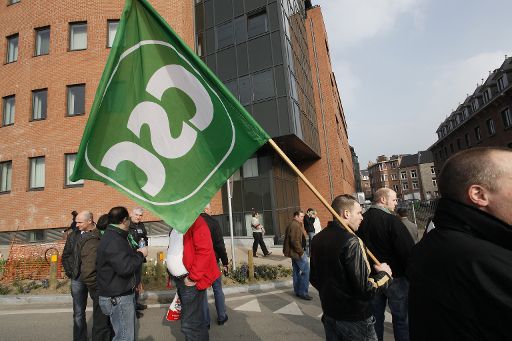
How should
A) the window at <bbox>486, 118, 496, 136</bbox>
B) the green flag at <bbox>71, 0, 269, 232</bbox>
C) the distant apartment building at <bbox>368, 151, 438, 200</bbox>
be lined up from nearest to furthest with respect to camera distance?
1. the green flag at <bbox>71, 0, 269, 232</bbox>
2. the window at <bbox>486, 118, 496, 136</bbox>
3. the distant apartment building at <bbox>368, 151, 438, 200</bbox>

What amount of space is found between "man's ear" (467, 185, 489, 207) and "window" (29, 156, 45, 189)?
19.2 meters

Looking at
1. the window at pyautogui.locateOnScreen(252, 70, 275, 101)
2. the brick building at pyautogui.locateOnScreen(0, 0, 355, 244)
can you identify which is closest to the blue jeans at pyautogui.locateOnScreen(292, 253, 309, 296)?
the brick building at pyautogui.locateOnScreen(0, 0, 355, 244)

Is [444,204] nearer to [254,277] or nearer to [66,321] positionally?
[66,321]

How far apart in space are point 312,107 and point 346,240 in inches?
810

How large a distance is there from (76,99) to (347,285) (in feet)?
60.1

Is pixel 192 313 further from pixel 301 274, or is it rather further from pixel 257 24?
pixel 257 24

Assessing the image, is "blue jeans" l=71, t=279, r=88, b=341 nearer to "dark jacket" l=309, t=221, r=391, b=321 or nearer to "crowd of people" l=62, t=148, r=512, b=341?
"crowd of people" l=62, t=148, r=512, b=341

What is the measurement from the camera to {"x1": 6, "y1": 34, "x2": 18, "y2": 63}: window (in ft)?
58.9

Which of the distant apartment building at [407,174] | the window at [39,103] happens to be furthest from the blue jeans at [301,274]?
the distant apartment building at [407,174]

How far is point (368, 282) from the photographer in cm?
266

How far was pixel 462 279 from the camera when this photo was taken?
1.17 metres

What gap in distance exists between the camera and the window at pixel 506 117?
28906mm

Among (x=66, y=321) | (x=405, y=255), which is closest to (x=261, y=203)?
(x=66, y=321)

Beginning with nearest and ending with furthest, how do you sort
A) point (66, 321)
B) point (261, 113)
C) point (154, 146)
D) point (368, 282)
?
1. point (368, 282)
2. point (154, 146)
3. point (66, 321)
4. point (261, 113)
